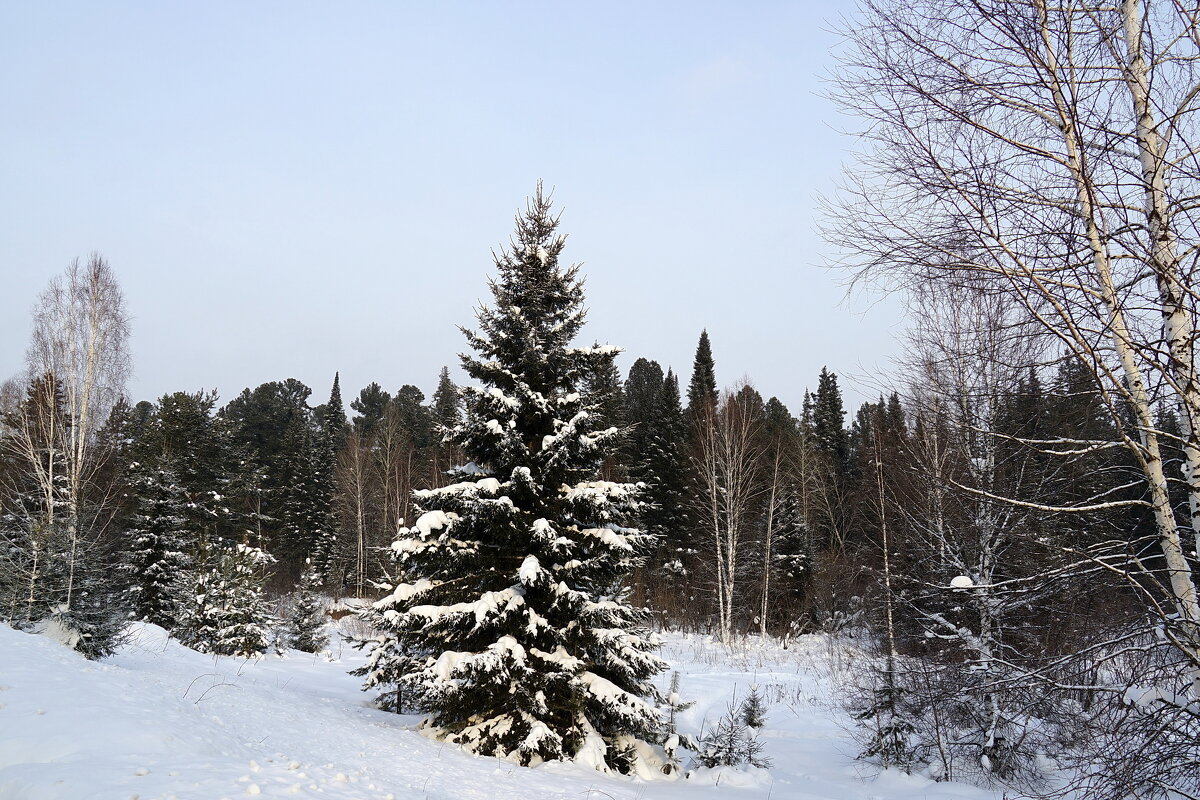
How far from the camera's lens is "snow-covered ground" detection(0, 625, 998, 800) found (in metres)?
4.44

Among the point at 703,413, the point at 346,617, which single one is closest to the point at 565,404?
the point at 703,413

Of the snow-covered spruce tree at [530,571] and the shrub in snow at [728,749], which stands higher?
the snow-covered spruce tree at [530,571]

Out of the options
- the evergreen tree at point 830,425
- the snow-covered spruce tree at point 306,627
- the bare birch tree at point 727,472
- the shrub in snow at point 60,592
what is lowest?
the snow-covered spruce tree at point 306,627

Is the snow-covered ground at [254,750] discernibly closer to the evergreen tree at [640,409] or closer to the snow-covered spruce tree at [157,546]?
the snow-covered spruce tree at [157,546]

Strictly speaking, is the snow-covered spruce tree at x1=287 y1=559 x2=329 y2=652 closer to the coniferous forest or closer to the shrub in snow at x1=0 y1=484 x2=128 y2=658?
the coniferous forest

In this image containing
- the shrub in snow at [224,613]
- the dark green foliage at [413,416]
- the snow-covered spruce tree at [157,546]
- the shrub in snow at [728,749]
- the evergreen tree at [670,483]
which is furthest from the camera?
the dark green foliage at [413,416]

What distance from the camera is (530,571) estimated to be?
27.9 ft

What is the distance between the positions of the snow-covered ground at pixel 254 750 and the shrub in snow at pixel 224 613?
3.19 meters

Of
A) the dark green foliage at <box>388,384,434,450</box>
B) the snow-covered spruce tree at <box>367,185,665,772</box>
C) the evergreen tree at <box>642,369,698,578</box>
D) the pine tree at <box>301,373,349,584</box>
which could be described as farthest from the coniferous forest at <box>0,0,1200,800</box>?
the dark green foliage at <box>388,384,434,450</box>

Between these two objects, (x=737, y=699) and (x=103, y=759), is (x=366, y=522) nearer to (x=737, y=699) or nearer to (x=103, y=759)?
(x=737, y=699)

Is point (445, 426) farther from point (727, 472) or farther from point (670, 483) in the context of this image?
point (670, 483)

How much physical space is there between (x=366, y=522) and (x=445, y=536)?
32.2 metres

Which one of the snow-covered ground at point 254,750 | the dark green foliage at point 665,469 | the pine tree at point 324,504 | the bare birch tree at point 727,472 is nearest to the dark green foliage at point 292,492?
the pine tree at point 324,504

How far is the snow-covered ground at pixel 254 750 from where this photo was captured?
4438 mm
